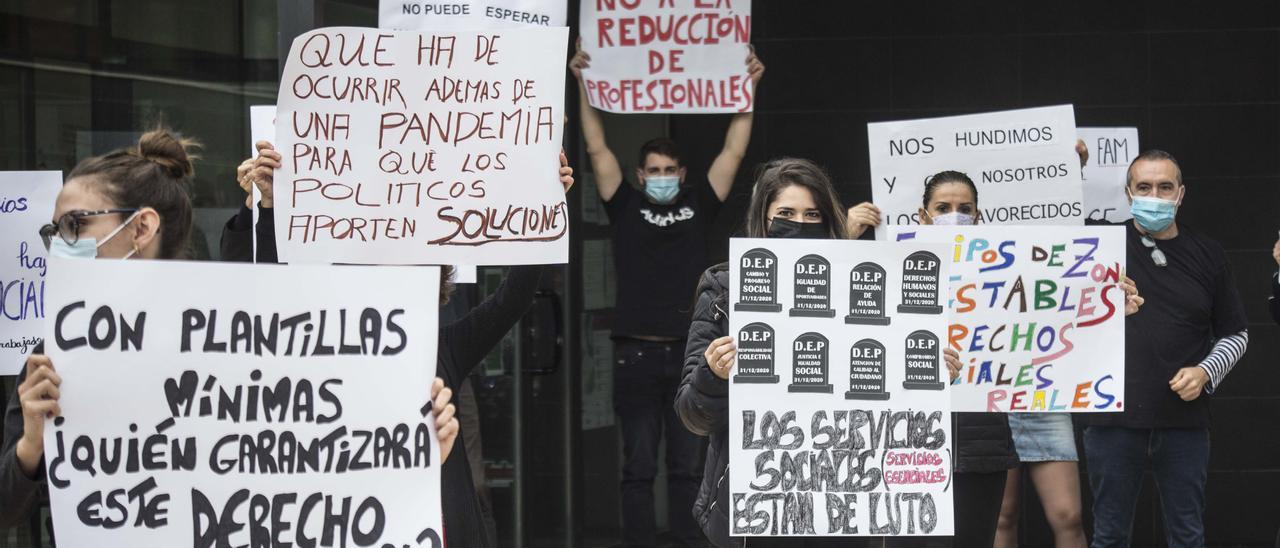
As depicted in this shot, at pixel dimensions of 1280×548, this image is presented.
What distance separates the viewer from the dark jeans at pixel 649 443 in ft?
23.0

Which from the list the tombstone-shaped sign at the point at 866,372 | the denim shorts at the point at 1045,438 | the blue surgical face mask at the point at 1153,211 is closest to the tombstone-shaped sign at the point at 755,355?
the tombstone-shaped sign at the point at 866,372

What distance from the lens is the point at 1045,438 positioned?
5.84 metres

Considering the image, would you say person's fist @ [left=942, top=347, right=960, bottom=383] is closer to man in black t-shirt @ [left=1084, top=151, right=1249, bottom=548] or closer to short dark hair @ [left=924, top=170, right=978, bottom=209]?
short dark hair @ [left=924, top=170, right=978, bottom=209]

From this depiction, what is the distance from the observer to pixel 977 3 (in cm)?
826

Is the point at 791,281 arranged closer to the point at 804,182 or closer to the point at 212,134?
the point at 804,182

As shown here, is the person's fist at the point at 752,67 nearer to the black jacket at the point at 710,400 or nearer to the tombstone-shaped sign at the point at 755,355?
the black jacket at the point at 710,400

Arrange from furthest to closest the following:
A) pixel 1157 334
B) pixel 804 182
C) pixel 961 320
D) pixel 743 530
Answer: pixel 1157 334, pixel 961 320, pixel 804 182, pixel 743 530

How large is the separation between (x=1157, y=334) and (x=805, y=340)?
2459 millimetres

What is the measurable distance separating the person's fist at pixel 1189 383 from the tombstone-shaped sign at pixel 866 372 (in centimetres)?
223

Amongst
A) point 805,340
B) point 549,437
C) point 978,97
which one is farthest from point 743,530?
point 978,97

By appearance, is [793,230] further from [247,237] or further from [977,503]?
[977,503]

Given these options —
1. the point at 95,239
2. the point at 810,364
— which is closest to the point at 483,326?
the point at 810,364

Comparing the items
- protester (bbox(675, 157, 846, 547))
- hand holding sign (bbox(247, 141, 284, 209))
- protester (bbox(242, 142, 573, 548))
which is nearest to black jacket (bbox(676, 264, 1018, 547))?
protester (bbox(675, 157, 846, 547))

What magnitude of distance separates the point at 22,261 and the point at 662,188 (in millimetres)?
2787
